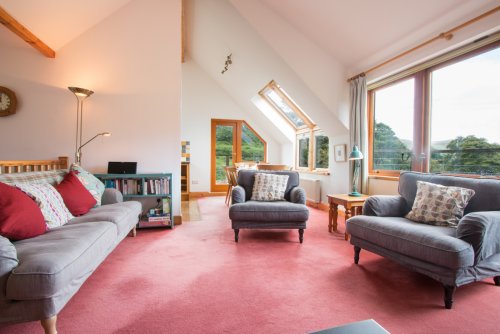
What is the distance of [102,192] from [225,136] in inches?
165

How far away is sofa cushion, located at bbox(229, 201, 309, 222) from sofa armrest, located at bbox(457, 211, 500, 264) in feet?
4.63

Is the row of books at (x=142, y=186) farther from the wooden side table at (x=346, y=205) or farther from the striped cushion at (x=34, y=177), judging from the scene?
the wooden side table at (x=346, y=205)

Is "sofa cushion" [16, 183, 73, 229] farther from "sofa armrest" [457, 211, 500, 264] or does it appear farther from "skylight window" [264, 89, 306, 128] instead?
"skylight window" [264, 89, 306, 128]

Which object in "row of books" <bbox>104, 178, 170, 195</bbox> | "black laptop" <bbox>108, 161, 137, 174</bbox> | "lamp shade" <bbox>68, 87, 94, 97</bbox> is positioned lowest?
"row of books" <bbox>104, 178, 170, 195</bbox>

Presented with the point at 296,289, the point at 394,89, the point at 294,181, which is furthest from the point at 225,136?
the point at 296,289

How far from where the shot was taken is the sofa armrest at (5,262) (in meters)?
1.19

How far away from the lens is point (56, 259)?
1.31 m

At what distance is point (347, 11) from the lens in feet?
10.0

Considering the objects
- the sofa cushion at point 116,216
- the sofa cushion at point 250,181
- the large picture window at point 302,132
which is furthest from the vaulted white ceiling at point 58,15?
the large picture window at point 302,132

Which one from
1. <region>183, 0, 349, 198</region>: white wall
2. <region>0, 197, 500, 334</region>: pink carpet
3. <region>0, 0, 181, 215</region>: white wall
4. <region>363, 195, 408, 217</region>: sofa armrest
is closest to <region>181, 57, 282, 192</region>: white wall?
<region>183, 0, 349, 198</region>: white wall

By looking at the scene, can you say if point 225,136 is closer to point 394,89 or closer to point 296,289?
point 394,89

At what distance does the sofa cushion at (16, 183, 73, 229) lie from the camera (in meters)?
1.89

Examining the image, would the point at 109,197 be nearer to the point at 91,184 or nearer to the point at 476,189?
the point at 91,184

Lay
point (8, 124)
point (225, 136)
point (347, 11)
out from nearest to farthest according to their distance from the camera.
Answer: point (347, 11) → point (8, 124) → point (225, 136)
